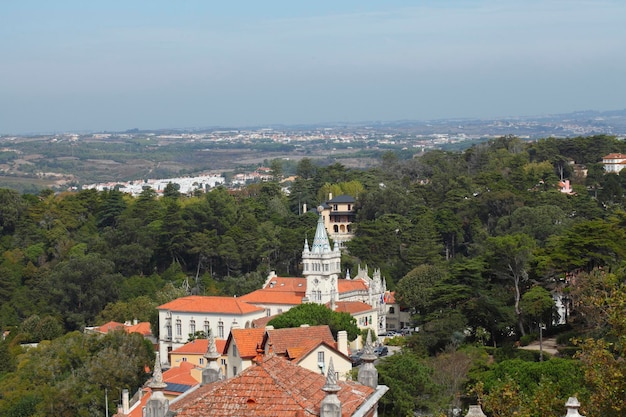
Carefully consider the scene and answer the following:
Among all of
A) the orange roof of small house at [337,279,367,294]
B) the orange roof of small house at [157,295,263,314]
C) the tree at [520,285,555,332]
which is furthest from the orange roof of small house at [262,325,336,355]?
the orange roof of small house at [337,279,367,294]

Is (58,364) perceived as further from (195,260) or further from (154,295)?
(195,260)

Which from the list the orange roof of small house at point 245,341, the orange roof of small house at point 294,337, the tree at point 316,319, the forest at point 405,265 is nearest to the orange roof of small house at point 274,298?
the forest at point 405,265

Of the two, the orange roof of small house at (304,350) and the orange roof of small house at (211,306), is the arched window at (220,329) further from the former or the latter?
the orange roof of small house at (304,350)

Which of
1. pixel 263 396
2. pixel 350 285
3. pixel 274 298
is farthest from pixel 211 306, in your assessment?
pixel 263 396

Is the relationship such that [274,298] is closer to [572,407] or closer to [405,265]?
[405,265]

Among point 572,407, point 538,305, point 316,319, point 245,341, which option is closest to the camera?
point 572,407

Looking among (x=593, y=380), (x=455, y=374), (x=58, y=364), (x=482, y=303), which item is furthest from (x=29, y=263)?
(x=593, y=380)
